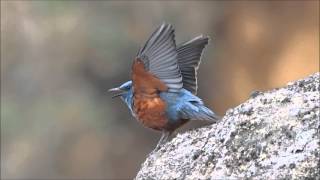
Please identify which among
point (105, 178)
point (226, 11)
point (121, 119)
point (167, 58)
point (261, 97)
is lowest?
point (105, 178)

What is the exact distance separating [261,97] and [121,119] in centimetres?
916

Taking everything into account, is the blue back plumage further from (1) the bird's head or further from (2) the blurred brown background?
(2) the blurred brown background

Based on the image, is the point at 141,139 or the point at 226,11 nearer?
the point at 141,139

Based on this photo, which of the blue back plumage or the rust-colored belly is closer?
the blue back plumage

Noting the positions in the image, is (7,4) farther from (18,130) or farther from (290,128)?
(290,128)

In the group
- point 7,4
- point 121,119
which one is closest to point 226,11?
point 121,119

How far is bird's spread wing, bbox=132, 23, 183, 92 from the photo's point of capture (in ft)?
14.2

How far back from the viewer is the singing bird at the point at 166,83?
171 inches

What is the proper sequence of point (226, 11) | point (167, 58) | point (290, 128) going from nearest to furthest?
point (290, 128) < point (167, 58) < point (226, 11)

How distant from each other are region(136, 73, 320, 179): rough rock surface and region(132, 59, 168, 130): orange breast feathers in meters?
1.27

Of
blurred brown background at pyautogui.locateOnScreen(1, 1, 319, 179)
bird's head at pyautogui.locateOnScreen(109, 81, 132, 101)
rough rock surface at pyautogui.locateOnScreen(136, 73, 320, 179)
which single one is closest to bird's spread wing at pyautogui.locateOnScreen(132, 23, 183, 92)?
bird's head at pyautogui.locateOnScreen(109, 81, 132, 101)

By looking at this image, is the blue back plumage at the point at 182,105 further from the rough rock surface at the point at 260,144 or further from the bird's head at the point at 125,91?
the rough rock surface at the point at 260,144

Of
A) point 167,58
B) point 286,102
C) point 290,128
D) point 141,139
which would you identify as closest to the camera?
point 290,128

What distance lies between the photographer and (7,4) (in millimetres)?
12305
